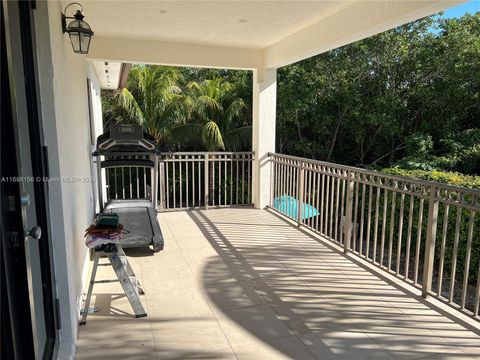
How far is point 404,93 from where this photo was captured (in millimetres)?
12219

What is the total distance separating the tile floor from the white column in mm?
2276

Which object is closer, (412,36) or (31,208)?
(31,208)

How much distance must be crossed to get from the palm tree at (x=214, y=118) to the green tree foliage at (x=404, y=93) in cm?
161

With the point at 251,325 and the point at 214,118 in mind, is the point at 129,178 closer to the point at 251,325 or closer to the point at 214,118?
the point at 214,118

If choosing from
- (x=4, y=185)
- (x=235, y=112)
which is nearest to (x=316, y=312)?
(x=4, y=185)

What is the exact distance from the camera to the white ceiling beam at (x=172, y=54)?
5660 mm

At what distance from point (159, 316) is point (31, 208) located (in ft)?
4.71

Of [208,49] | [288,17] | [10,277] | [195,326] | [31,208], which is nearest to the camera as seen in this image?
[10,277]

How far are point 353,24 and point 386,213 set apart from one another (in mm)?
2126

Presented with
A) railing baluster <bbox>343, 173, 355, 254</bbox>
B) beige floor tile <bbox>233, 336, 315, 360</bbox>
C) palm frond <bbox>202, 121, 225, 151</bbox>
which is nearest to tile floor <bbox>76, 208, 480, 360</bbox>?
beige floor tile <bbox>233, 336, 315, 360</bbox>

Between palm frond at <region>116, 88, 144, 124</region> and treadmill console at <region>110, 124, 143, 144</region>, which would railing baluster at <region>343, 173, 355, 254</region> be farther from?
palm frond at <region>116, 88, 144, 124</region>

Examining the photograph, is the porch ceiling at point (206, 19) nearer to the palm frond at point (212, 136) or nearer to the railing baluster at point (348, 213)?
the railing baluster at point (348, 213)

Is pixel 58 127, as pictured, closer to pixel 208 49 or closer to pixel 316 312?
pixel 316 312

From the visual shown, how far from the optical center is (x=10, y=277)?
1.45 m
